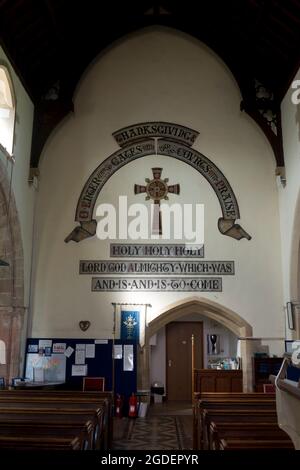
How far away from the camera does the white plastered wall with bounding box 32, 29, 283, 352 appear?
28.6 feet

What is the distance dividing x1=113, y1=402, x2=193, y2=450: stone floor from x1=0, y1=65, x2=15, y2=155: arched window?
481cm

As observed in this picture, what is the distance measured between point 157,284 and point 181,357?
4347 mm

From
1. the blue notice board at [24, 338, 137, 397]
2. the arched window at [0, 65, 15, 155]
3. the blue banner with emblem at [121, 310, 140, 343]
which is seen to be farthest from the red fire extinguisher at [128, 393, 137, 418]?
the arched window at [0, 65, 15, 155]

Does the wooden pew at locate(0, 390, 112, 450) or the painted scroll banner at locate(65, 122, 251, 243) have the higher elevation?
the painted scroll banner at locate(65, 122, 251, 243)

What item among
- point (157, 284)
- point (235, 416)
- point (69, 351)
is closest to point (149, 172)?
point (157, 284)

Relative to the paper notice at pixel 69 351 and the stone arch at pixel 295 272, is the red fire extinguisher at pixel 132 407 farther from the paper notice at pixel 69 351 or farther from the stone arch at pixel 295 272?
the stone arch at pixel 295 272

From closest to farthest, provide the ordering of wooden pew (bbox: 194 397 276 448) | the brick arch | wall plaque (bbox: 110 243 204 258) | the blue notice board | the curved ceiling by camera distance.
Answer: wooden pew (bbox: 194 397 276 448) → the curved ceiling → the brick arch → the blue notice board → wall plaque (bbox: 110 243 204 258)

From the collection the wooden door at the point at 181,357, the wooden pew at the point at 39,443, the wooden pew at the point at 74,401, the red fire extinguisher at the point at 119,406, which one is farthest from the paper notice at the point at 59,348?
the wooden pew at the point at 39,443

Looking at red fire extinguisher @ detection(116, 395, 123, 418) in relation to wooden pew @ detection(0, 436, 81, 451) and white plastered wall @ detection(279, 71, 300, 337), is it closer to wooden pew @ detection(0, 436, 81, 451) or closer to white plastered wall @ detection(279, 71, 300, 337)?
white plastered wall @ detection(279, 71, 300, 337)

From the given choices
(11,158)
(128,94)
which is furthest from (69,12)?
(11,158)

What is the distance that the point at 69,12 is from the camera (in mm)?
8898

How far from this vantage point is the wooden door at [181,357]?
1225 cm

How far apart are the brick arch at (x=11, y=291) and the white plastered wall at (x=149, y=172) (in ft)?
1.40
